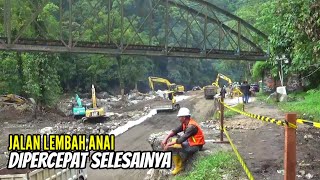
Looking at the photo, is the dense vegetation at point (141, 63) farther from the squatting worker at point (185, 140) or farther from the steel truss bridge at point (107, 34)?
the squatting worker at point (185, 140)

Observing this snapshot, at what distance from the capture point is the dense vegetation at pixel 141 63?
11.2m

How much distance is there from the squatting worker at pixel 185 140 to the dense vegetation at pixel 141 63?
10.7ft

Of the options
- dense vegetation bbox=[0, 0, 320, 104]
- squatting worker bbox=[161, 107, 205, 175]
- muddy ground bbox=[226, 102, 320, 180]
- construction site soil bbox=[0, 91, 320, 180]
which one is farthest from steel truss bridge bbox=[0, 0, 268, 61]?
squatting worker bbox=[161, 107, 205, 175]

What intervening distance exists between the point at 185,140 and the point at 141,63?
2375 inches

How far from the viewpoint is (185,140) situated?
9.59 metres

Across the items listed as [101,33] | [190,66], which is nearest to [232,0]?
[190,66]

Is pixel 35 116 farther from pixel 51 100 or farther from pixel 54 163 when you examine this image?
pixel 54 163

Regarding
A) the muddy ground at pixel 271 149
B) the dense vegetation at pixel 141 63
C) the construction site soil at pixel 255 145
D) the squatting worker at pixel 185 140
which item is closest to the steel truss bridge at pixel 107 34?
the dense vegetation at pixel 141 63

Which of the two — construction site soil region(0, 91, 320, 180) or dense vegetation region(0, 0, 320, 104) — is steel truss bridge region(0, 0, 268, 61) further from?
construction site soil region(0, 91, 320, 180)

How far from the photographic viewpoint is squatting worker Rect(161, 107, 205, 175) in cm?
951

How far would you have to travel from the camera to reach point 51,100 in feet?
112

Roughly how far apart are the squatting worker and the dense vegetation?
10.7ft

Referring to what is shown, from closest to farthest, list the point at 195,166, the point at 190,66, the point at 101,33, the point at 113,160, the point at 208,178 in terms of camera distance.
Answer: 1. the point at 208,178
2. the point at 195,166
3. the point at 113,160
4. the point at 101,33
5. the point at 190,66

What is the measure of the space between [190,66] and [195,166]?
88.2 meters
